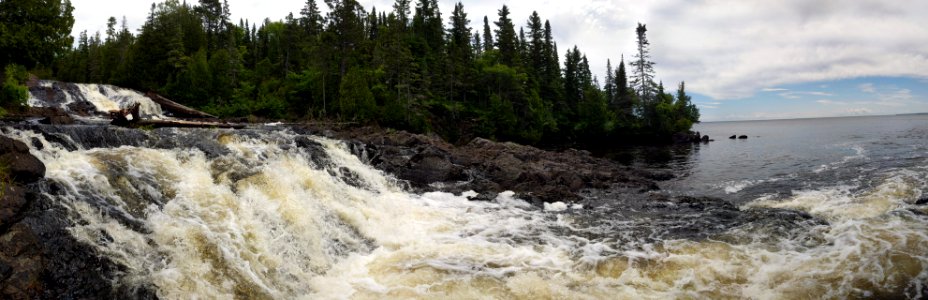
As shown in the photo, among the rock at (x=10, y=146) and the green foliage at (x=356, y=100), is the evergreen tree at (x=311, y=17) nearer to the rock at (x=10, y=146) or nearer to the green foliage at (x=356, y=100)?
the green foliage at (x=356, y=100)

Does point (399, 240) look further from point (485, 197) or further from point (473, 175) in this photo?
point (473, 175)

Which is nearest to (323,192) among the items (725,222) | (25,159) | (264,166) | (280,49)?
(264,166)

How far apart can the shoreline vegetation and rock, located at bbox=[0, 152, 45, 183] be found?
19.4 metres

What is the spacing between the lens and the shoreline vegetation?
43406 millimetres

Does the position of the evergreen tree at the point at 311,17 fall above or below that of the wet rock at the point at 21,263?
above

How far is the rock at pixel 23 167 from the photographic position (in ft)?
27.7

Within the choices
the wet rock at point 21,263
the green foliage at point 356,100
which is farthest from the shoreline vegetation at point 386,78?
the wet rock at point 21,263

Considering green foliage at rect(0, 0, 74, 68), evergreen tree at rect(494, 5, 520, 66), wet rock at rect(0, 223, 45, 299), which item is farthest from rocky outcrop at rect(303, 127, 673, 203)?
evergreen tree at rect(494, 5, 520, 66)

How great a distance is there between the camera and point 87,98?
34625mm

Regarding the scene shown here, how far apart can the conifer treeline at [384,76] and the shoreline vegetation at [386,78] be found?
16 cm

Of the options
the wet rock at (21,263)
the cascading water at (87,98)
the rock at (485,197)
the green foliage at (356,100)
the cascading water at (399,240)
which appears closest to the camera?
the wet rock at (21,263)

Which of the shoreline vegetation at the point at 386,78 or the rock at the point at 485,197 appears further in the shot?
the shoreline vegetation at the point at 386,78

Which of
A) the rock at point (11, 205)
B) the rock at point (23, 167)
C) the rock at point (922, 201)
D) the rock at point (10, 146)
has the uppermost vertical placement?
the rock at point (10, 146)

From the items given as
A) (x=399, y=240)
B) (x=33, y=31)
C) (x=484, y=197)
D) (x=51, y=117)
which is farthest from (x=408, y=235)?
(x=33, y=31)
